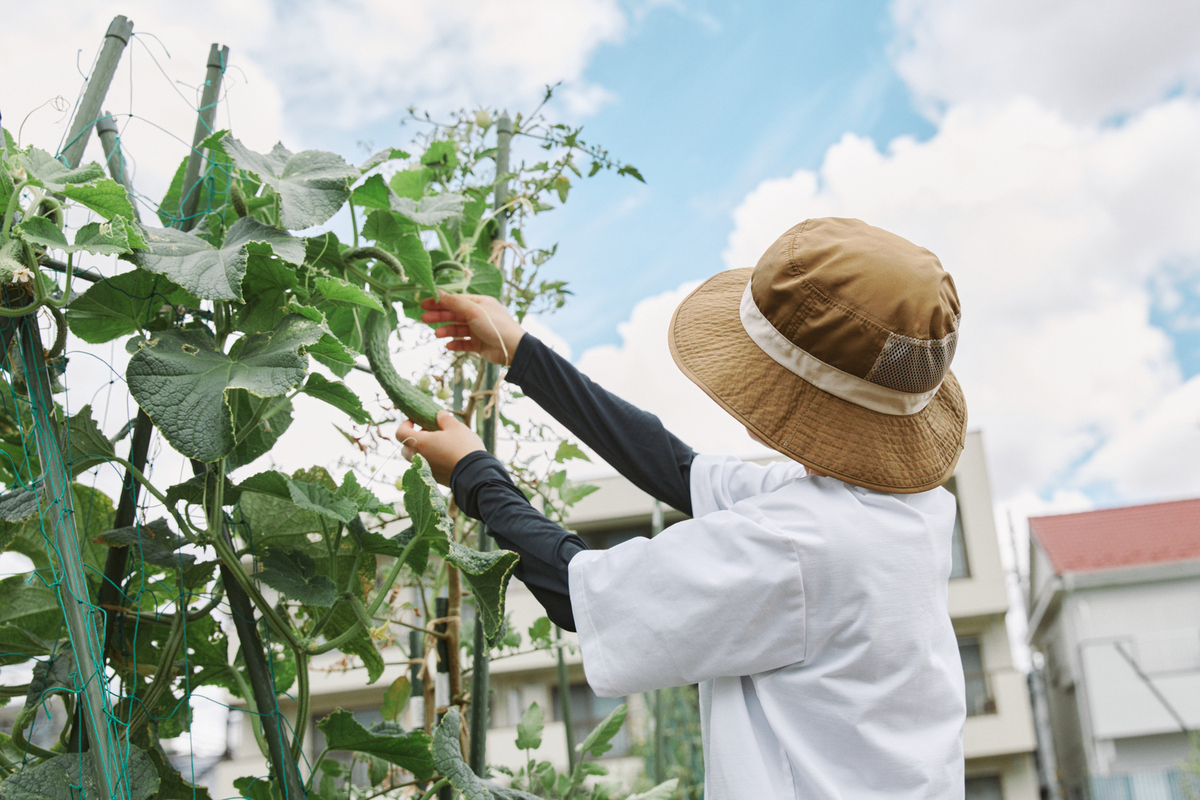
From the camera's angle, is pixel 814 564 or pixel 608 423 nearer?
pixel 814 564

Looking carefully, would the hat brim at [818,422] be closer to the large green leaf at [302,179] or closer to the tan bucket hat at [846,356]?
the tan bucket hat at [846,356]

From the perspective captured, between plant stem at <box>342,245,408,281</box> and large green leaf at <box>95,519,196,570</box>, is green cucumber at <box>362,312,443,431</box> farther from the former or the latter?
large green leaf at <box>95,519,196,570</box>

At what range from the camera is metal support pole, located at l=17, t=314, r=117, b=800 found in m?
0.91

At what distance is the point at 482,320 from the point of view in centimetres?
128

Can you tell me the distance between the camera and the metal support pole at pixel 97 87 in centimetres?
104

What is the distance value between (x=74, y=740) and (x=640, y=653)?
0.64 m

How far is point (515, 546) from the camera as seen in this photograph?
1053mm

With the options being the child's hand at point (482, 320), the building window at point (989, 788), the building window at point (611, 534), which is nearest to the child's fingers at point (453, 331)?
the child's hand at point (482, 320)

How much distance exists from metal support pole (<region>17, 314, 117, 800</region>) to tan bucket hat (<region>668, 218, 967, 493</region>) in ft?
2.16

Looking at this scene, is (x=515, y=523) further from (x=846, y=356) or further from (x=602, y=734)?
(x=602, y=734)

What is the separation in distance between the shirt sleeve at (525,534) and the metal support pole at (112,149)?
547 millimetres

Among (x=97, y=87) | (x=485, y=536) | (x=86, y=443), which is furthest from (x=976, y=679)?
(x=97, y=87)

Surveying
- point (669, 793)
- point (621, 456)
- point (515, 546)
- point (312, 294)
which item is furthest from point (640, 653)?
point (669, 793)

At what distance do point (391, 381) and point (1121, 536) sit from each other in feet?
51.5
